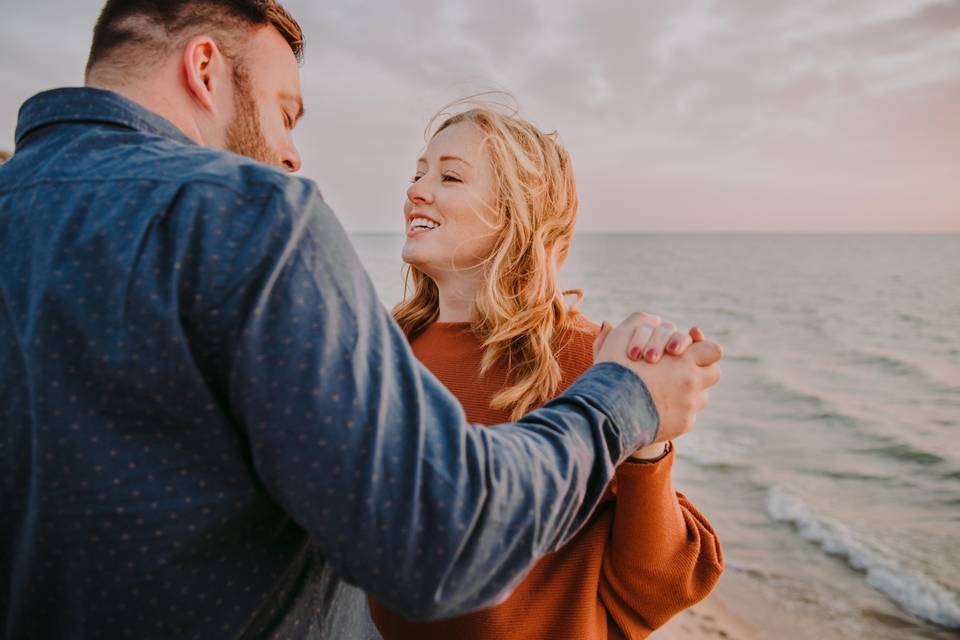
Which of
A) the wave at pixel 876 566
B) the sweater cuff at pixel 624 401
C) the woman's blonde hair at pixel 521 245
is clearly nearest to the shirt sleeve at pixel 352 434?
the sweater cuff at pixel 624 401

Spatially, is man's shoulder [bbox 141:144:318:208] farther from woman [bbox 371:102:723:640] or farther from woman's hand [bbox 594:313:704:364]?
woman [bbox 371:102:723:640]

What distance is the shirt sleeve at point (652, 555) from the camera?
6.55ft

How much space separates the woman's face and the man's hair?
1153 millimetres

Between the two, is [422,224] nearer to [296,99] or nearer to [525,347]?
[525,347]

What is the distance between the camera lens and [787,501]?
27.2ft

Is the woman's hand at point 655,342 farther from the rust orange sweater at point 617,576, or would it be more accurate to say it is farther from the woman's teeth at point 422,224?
the woman's teeth at point 422,224

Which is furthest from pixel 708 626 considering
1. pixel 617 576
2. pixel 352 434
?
pixel 352 434

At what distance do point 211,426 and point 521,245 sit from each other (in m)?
2.05

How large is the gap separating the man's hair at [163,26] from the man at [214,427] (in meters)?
0.46

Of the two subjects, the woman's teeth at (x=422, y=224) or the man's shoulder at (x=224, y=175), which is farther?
the woman's teeth at (x=422, y=224)

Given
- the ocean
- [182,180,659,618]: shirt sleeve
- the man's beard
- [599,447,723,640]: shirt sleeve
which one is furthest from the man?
the ocean

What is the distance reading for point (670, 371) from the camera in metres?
1.35

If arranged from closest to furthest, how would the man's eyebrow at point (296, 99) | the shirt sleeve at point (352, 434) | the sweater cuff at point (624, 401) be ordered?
the shirt sleeve at point (352, 434)
the sweater cuff at point (624, 401)
the man's eyebrow at point (296, 99)

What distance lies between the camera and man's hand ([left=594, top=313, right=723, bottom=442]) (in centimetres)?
133
